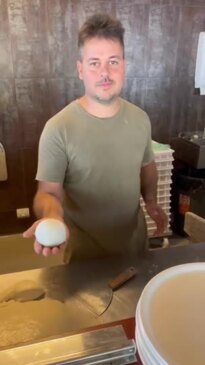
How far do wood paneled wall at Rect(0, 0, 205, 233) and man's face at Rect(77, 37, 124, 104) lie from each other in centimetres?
134

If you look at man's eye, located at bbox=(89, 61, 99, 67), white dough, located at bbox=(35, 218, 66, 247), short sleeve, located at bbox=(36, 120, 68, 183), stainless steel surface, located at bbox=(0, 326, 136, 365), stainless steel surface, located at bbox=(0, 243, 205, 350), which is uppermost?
man's eye, located at bbox=(89, 61, 99, 67)

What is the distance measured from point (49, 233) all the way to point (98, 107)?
0.54 metres

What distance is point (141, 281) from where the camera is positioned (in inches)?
34.2

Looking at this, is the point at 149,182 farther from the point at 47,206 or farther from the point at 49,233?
the point at 49,233

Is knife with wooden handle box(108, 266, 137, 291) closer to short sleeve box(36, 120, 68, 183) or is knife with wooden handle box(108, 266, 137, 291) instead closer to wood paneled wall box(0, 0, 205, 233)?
short sleeve box(36, 120, 68, 183)

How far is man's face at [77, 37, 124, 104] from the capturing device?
1.07 meters

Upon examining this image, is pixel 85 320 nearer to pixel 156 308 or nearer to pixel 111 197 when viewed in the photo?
pixel 156 308

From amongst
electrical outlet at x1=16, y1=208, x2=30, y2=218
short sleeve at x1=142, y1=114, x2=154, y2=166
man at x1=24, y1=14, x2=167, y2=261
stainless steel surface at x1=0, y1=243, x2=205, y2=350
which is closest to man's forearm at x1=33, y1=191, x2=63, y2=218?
man at x1=24, y1=14, x2=167, y2=261

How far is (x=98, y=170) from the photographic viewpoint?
3.82 ft

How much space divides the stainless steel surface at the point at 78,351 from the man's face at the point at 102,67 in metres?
0.73

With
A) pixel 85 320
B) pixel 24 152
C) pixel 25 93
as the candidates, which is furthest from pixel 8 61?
pixel 85 320

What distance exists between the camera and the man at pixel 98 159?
1.08m

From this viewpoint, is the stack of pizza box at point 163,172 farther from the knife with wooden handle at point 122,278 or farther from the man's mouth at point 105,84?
the knife with wooden handle at point 122,278

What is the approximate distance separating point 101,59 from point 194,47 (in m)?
1.78
